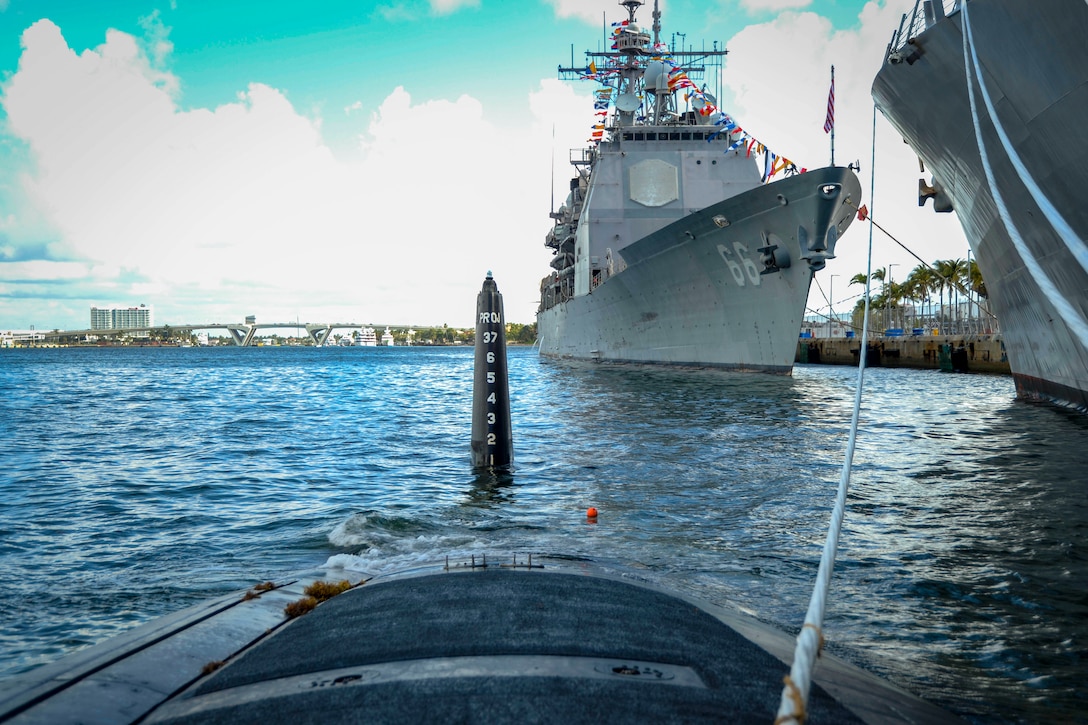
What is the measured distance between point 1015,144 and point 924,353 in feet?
107

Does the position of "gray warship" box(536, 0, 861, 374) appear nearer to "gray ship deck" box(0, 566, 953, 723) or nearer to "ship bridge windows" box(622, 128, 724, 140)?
"ship bridge windows" box(622, 128, 724, 140)

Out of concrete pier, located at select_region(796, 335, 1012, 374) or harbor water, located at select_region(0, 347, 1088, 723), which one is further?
concrete pier, located at select_region(796, 335, 1012, 374)

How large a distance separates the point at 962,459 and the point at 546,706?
9758mm

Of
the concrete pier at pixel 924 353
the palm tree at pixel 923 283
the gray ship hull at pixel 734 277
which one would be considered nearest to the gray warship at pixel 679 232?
the gray ship hull at pixel 734 277

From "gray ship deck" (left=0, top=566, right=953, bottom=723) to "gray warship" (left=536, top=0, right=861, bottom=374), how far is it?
1937 centimetres

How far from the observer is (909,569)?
5234 millimetres

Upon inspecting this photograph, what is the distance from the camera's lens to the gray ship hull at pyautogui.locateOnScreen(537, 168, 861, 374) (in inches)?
838

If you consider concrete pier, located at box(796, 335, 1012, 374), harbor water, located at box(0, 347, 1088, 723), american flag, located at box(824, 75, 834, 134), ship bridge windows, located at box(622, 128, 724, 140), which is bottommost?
harbor water, located at box(0, 347, 1088, 723)

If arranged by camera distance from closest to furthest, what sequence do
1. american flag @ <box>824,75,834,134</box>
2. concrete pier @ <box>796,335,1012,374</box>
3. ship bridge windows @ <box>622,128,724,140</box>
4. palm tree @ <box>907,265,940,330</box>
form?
american flag @ <box>824,75,834,134</box>
concrete pier @ <box>796,335,1012,374</box>
ship bridge windows @ <box>622,128,724,140</box>
palm tree @ <box>907,265,940,330</box>

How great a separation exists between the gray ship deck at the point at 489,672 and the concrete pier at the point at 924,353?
28171 mm

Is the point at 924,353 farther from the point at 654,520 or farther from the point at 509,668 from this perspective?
the point at 509,668

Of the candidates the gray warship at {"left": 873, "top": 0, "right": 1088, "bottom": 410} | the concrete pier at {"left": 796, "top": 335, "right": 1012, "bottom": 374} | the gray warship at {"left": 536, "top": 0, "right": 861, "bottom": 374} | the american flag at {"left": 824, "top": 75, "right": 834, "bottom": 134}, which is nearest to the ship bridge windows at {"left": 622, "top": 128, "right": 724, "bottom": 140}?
the gray warship at {"left": 536, "top": 0, "right": 861, "bottom": 374}

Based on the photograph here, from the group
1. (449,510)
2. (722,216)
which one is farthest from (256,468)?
(722,216)

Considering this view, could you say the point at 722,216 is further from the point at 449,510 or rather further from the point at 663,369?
the point at 449,510
